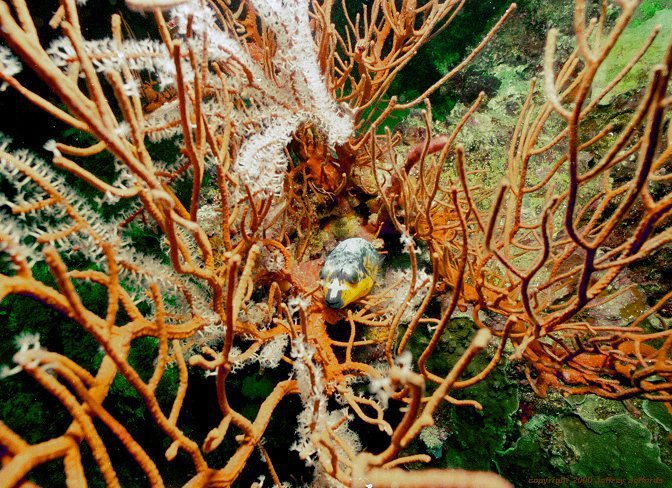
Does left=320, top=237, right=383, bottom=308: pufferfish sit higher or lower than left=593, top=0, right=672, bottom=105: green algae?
lower

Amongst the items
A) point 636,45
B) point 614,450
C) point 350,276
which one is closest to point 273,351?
point 350,276

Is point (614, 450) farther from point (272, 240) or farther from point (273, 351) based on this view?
point (272, 240)

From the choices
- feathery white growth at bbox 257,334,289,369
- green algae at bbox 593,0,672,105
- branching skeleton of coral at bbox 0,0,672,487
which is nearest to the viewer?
branching skeleton of coral at bbox 0,0,672,487

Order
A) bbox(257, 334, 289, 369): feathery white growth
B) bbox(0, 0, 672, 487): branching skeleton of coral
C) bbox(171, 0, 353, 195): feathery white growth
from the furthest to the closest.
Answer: bbox(257, 334, 289, 369): feathery white growth → bbox(171, 0, 353, 195): feathery white growth → bbox(0, 0, 672, 487): branching skeleton of coral

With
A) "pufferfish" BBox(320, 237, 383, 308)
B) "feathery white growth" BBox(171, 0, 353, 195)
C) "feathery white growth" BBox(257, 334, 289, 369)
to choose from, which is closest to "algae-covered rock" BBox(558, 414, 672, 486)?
"pufferfish" BBox(320, 237, 383, 308)

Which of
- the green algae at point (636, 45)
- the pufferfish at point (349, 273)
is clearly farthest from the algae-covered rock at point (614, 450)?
the green algae at point (636, 45)

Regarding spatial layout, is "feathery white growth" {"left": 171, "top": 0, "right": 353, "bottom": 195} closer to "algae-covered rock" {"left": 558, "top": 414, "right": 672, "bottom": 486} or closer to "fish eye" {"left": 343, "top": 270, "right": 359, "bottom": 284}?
"fish eye" {"left": 343, "top": 270, "right": 359, "bottom": 284}
